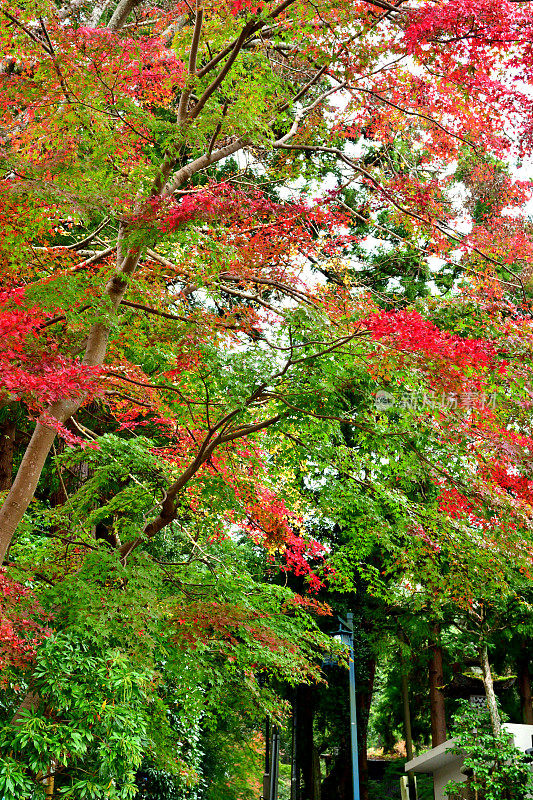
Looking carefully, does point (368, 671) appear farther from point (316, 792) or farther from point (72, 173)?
point (72, 173)

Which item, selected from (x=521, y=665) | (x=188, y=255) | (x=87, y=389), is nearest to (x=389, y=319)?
(x=87, y=389)

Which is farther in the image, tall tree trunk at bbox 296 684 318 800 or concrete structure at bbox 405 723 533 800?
tall tree trunk at bbox 296 684 318 800

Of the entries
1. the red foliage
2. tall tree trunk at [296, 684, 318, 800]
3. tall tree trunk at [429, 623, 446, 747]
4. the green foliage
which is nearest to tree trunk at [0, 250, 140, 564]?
the red foliage

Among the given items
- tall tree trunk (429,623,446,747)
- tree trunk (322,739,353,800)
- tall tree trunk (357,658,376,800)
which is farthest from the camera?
tree trunk (322,739,353,800)

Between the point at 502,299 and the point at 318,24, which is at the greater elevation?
the point at 318,24

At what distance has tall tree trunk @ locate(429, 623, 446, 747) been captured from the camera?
1559 centimetres

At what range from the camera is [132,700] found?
18.1ft

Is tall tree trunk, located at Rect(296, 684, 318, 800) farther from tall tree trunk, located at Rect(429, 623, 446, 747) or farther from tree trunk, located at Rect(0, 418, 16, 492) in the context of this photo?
tree trunk, located at Rect(0, 418, 16, 492)

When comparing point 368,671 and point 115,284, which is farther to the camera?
point 368,671

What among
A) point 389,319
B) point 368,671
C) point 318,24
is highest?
point 318,24

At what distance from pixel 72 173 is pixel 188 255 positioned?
313 cm

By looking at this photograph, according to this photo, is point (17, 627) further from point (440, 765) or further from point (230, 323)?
point (440, 765)

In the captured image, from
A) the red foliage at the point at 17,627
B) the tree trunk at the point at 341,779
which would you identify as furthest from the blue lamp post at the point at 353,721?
the tree trunk at the point at 341,779

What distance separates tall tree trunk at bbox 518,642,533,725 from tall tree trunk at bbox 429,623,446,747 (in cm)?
199
